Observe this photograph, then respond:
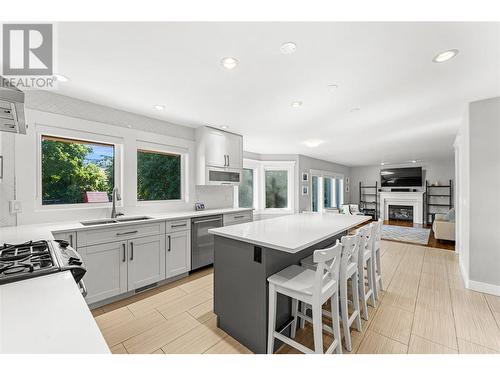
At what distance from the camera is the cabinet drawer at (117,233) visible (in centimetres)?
226

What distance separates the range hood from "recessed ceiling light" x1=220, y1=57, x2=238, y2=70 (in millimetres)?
1286

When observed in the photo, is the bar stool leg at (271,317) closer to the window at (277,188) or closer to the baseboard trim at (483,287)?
the baseboard trim at (483,287)

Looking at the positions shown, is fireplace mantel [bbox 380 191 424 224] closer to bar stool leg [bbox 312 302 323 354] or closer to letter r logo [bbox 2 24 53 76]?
bar stool leg [bbox 312 302 323 354]

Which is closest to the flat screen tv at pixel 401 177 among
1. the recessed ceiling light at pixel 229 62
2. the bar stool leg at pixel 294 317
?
the bar stool leg at pixel 294 317

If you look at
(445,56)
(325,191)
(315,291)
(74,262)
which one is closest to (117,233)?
(74,262)

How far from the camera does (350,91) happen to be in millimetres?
2320

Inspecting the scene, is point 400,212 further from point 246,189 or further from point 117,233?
point 117,233

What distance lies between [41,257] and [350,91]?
290cm

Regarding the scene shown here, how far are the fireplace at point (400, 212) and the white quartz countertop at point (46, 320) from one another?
10350 mm

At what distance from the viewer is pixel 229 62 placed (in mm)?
1791

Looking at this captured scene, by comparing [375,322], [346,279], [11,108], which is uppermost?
[11,108]

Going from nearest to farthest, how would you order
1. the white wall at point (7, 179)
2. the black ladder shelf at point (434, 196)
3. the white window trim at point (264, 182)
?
the white wall at point (7, 179)
the white window trim at point (264, 182)
the black ladder shelf at point (434, 196)

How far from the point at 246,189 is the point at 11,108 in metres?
4.74
